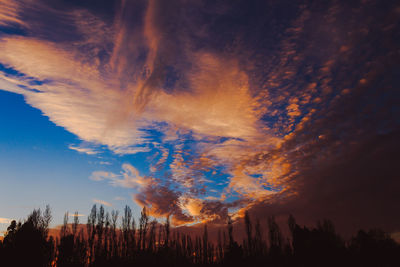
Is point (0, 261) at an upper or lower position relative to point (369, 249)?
upper

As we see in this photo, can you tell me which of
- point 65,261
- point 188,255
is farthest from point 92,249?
point 188,255

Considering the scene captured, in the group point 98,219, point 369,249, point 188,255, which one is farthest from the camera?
point 188,255

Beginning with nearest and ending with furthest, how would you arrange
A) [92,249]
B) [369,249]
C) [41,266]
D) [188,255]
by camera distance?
[41,266], [369,249], [92,249], [188,255]

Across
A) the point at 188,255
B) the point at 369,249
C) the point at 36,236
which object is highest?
the point at 36,236

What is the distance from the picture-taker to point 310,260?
145 ft

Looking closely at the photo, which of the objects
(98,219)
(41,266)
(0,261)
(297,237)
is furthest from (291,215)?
(0,261)

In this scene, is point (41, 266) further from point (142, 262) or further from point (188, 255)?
point (188, 255)

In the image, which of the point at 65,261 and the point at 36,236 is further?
the point at 65,261

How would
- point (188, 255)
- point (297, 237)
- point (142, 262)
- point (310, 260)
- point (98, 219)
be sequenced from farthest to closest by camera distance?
1. point (188, 255)
2. point (98, 219)
3. point (142, 262)
4. point (297, 237)
5. point (310, 260)

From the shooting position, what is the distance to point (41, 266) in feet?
112

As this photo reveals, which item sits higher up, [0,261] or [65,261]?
[0,261]

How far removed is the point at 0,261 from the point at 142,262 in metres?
35.4

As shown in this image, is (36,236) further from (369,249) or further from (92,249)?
(369,249)

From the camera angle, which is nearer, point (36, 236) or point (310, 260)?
point (36, 236)
